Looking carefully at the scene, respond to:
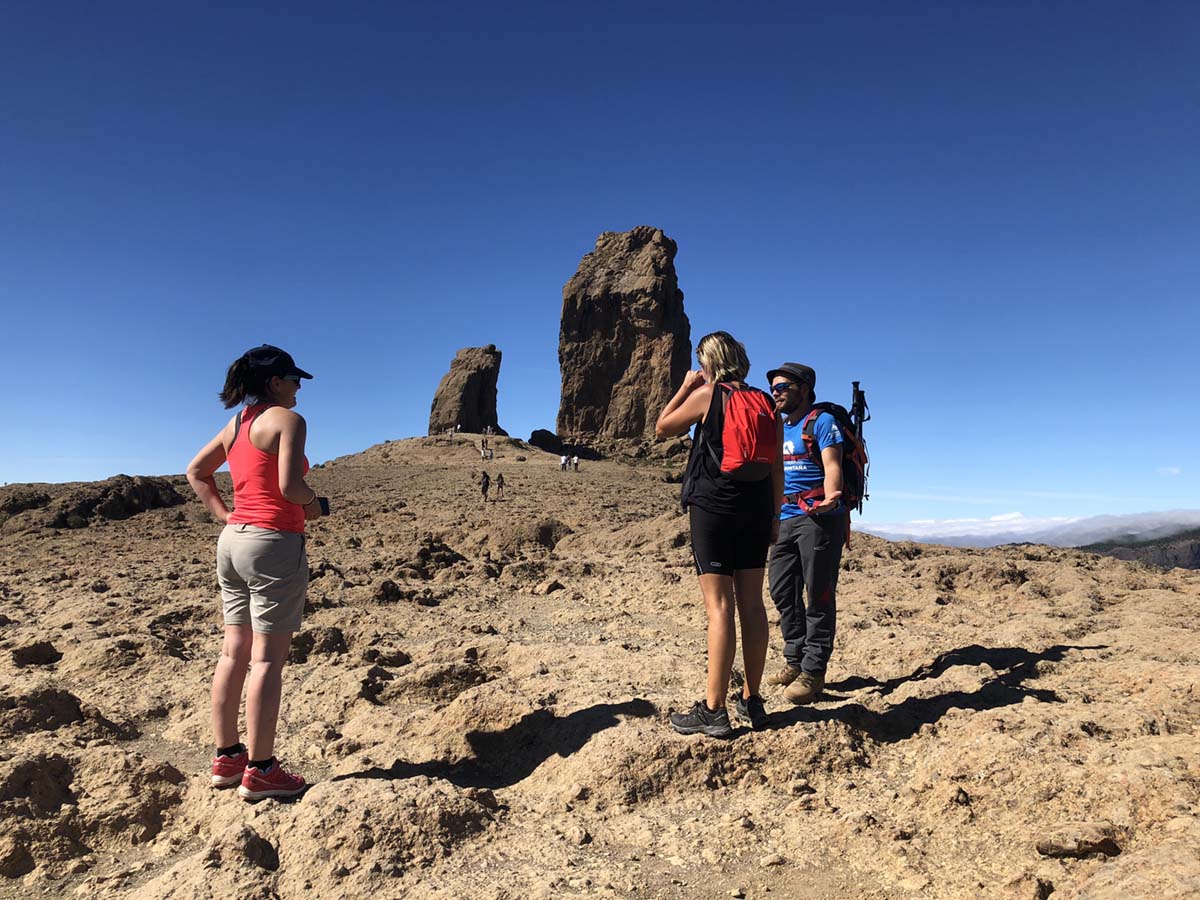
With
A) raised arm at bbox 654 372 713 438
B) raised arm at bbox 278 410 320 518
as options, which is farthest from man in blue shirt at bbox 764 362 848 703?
raised arm at bbox 278 410 320 518

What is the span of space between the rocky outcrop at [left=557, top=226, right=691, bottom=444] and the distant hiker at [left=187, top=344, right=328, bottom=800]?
54927 mm

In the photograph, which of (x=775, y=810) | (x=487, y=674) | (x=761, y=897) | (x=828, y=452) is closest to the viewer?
(x=761, y=897)

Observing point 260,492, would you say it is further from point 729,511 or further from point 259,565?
point 729,511

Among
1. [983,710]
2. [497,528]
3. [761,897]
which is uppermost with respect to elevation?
[497,528]

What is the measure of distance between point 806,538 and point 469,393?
59.6 m

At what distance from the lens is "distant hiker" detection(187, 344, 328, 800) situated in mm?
3076

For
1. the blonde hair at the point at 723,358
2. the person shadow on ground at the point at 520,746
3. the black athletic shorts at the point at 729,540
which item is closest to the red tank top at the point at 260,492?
the person shadow on ground at the point at 520,746

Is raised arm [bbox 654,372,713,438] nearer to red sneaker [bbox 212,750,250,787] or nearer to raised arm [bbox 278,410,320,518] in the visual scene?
raised arm [bbox 278,410,320,518]

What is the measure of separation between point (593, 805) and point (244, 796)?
4.53 feet

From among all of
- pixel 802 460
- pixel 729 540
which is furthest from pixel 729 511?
pixel 802 460

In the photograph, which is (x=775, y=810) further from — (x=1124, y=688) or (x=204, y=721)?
(x=204, y=721)

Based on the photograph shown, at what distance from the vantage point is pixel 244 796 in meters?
3.06

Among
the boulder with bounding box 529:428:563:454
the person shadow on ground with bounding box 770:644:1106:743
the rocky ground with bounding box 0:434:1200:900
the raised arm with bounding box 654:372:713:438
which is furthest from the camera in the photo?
the boulder with bounding box 529:428:563:454

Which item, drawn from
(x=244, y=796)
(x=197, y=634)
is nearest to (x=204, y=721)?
(x=244, y=796)
